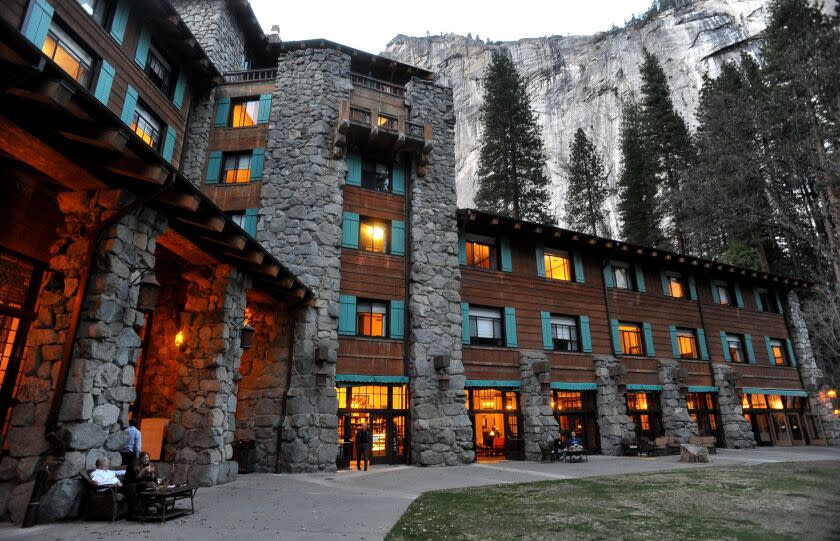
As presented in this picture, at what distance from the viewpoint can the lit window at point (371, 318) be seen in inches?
690

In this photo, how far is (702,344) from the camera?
83.0 ft

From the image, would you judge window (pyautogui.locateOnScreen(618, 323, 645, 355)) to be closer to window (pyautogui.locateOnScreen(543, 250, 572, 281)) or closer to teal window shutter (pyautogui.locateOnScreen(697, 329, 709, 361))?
window (pyautogui.locateOnScreen(543, 250, 572, 281))

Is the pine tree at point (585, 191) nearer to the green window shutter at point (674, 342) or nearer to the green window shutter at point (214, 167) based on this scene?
the green window shutter at point (674, 342)

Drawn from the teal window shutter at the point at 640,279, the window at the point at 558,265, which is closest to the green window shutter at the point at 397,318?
the window at the point at 558,265

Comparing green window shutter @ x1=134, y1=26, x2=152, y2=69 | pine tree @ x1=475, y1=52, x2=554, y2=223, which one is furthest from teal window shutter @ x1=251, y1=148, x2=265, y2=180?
pine tree @ x1=475, y1=52, x2=554, y2=223

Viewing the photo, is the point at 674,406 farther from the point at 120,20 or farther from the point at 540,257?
the point at 120,20

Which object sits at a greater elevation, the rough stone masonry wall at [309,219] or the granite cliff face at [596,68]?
the granite cliff face at [596,68]

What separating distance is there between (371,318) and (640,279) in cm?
1527

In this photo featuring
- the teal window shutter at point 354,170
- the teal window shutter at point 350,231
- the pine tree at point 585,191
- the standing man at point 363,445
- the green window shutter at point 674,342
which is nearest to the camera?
the standing man at point 363,445

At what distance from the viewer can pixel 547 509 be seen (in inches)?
329

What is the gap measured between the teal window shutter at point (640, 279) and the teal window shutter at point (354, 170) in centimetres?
1562

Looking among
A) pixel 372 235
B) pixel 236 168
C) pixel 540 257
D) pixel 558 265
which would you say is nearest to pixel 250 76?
pixel 236 168

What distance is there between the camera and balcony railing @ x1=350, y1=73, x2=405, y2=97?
20.2 meters

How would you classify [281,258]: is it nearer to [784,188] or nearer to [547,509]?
[547,509]
